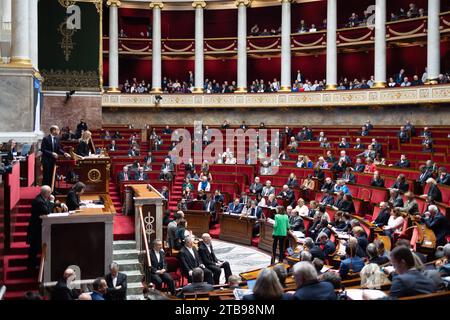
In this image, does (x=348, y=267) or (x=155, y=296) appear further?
(x=348, y=267)

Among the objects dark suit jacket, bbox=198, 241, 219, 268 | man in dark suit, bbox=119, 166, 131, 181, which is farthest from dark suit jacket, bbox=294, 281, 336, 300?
man in dark suit, bbox=119, 166, 131, 181

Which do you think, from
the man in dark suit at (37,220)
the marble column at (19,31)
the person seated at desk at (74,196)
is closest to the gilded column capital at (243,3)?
the marble column at (19,31)

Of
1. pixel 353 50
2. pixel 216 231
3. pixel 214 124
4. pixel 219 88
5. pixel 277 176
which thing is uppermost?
pixel 353 50

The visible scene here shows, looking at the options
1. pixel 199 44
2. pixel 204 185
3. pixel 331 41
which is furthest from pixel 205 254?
Result: pixel 199 44

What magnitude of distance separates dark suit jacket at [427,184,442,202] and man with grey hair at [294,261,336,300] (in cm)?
860

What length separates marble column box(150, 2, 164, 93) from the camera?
97.3ft

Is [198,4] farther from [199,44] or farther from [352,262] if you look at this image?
[352,262]

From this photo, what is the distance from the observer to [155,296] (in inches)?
272

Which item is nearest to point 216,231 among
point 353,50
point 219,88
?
point 219,88

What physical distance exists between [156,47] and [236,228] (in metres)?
16.1

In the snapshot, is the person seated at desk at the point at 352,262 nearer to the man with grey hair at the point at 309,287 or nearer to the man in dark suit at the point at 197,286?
the man in dark suit at the point at 197,286

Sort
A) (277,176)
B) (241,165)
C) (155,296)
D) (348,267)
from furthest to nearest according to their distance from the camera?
(241,165), (277,176), (348,267), (155,296)

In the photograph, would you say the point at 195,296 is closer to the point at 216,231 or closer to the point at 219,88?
the point at 216,231

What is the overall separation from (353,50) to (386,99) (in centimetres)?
563
